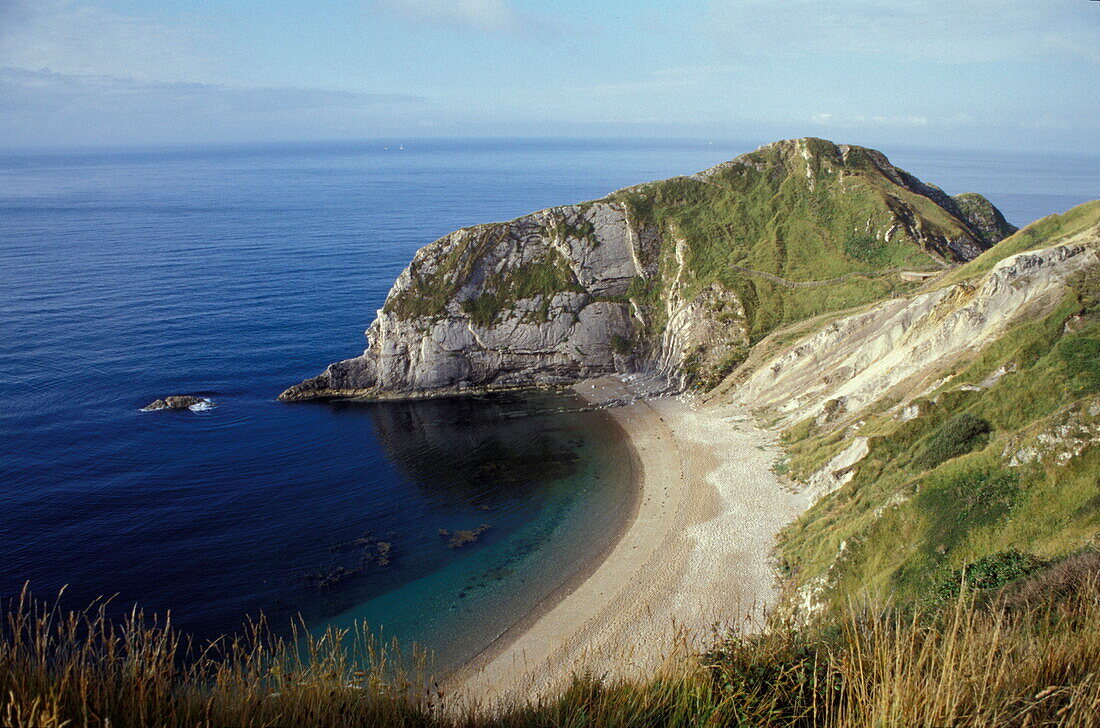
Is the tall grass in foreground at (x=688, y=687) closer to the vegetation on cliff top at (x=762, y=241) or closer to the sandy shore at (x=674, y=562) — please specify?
the sandy shore at (x=674, y=562)

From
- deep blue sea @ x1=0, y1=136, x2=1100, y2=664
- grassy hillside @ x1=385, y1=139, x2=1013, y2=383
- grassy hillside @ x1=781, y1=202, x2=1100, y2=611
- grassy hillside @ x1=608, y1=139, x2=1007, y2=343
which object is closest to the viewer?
grassy hillside @ x1=781, y1=202, x2=1100, y2=611

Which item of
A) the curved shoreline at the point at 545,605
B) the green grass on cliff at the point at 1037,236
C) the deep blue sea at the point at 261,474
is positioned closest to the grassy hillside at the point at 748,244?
the green grass on cliff at the point at 1037,236

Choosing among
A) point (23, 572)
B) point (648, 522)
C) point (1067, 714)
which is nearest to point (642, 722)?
point (1067, 714)

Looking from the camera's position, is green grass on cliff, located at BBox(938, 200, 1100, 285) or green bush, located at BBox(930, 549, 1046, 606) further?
green grass on cliff, located at BBox(938, 200, 1100, 285)

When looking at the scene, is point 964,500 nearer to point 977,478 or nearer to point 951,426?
point 977,478

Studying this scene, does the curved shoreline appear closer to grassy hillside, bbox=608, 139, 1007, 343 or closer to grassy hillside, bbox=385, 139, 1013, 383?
grassy hillside, bbox=385, 139, 1013, 383

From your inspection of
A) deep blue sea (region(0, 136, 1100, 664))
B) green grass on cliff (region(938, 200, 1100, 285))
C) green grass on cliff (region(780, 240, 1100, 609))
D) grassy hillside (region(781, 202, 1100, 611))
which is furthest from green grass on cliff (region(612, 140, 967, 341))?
green grass on cliff (region(780, 240, 1100, 609))

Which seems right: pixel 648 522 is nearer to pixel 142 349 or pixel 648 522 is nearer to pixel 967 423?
pixel 967 423
